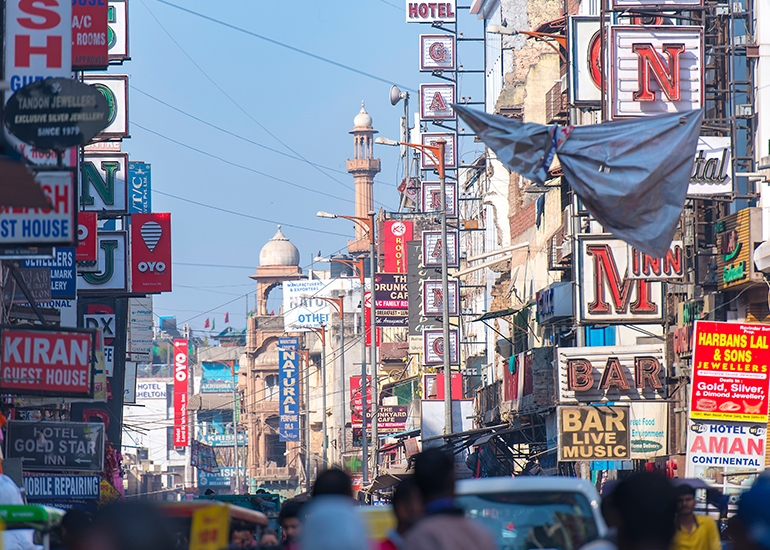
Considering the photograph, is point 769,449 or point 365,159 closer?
point 769,449

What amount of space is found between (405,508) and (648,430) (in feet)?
66.8

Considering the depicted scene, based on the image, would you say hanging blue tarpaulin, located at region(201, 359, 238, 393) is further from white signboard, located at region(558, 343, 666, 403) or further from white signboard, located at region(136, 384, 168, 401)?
white signboard, located at region(558, 343, 666, 403)

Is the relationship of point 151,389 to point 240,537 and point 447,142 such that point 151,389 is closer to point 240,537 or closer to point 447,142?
point 447,142

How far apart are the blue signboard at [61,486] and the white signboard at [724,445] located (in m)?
10.5

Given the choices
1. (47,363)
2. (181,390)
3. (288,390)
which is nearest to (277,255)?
(181,390)

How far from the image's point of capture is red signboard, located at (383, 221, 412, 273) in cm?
6531

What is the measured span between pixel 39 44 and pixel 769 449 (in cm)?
1439

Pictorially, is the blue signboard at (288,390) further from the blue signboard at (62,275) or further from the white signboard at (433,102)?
the blue signboard at (62,275)

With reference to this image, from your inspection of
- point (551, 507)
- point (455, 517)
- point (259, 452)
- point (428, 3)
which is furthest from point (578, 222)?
point (259, 452)

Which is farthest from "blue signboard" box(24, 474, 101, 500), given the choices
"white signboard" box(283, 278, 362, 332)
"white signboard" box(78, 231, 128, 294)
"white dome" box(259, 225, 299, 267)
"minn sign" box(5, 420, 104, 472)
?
"white dome" box(259, 225, 299, 267)

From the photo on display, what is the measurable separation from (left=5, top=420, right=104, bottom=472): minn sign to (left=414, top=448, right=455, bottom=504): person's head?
49.6 ft

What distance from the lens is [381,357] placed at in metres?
72.1

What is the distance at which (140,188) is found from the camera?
32844 mm

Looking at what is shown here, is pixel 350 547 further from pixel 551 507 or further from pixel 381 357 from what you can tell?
pixel 381 357
